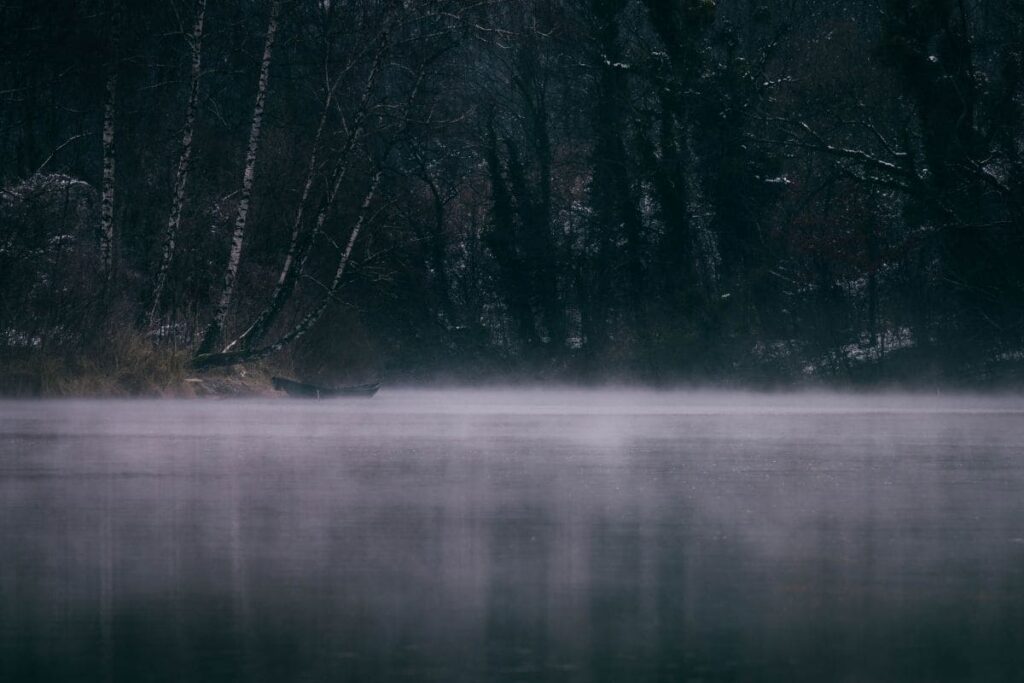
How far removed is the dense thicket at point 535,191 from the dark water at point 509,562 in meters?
13.1

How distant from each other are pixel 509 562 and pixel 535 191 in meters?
31.5

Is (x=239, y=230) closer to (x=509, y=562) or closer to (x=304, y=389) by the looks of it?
(x=304, y=389)

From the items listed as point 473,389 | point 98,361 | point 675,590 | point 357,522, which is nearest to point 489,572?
point 675,590

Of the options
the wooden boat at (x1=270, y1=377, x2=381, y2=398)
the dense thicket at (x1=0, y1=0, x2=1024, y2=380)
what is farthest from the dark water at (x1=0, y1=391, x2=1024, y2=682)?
the dense thicket at (x1=0, y1=0, x2=1024, y2=380)

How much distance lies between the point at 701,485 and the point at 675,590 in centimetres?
401

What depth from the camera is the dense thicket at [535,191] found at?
25.3 m

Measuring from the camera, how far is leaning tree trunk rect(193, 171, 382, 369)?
2469 cm

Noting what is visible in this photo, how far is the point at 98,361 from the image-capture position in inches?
888

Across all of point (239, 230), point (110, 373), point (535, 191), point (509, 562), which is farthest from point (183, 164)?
point (509, 562)

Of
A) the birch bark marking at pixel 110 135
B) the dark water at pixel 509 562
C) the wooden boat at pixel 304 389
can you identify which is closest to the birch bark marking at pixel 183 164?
the birch bark marking at pixel 110 135

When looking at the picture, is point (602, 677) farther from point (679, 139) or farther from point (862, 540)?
point (679, 139)

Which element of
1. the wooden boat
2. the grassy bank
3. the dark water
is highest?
the grassy bank

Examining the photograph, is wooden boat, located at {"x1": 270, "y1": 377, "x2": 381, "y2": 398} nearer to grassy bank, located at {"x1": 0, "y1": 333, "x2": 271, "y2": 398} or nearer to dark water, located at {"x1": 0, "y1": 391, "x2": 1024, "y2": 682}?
grassy bank, located at {"x1": 0, "y1": 333, "x2": 271, "y2": 398}

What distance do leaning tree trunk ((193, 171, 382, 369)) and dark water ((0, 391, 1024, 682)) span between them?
37.4ft
